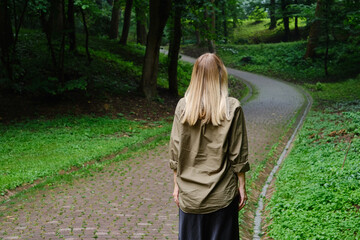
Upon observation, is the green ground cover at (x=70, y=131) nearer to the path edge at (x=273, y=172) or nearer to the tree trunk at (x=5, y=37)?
the tree trunk at (x=5, y=37)

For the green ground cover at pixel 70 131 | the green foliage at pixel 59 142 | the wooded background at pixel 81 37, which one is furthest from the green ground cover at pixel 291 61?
the green foliage at pixel 59 142

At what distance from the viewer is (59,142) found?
439 inches

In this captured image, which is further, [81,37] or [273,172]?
[81,37]

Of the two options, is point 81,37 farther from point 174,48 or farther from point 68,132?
point 68,132

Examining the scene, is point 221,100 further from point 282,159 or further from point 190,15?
point 190,15

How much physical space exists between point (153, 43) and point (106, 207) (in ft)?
37.7

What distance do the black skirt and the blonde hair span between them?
0.80 m

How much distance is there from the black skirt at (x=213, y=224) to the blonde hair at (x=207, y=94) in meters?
0.80

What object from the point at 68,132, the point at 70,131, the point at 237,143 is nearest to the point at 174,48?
the point at 70,131

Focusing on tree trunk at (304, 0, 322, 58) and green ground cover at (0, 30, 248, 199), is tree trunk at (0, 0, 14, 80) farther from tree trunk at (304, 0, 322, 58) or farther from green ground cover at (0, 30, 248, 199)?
tree trunk at (304, 0, 322, 58)

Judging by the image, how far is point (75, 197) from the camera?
22.5 ft

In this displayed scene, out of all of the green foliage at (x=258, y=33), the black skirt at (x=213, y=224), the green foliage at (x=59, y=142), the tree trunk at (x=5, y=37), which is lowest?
the green foliage at (x=59, y=142)

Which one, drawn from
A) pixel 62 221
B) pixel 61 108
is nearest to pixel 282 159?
pixel 62 221

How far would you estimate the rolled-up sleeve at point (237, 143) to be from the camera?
3.06 metres
